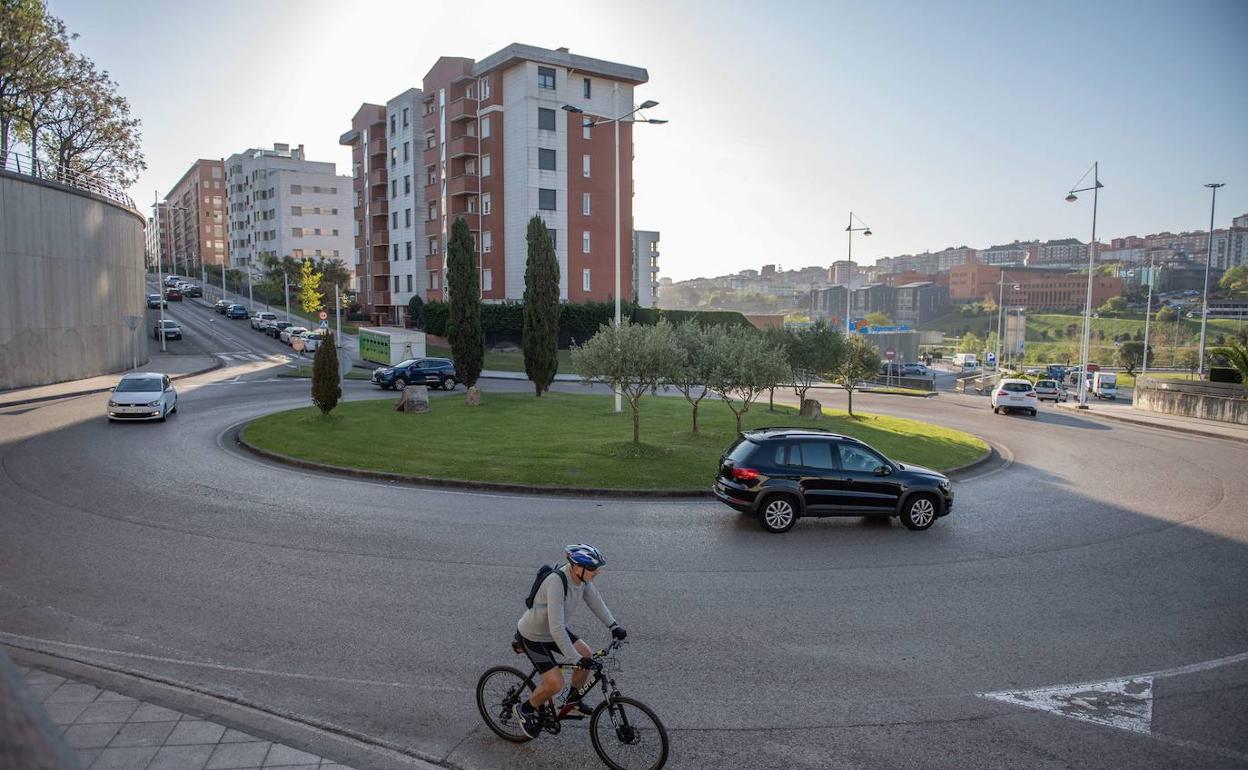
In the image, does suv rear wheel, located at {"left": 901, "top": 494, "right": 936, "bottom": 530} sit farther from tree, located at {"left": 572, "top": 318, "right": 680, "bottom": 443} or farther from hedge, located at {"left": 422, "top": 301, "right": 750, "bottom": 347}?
hedge, located at {"left": 422, "top": 301, "right": 750, "bottom": 347}

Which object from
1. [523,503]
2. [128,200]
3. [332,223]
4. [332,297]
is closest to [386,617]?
[523,503]

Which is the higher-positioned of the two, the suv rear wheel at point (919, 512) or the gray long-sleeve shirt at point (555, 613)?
the gray long-sleeve shirt at point (555, 613)

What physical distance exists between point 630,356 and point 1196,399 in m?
27.9

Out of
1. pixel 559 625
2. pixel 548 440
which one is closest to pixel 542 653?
pixel 559 625

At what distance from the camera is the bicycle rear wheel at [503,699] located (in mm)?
6699

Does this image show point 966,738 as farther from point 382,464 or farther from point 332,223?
point 332,223

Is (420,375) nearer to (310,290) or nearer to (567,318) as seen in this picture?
(567,318)

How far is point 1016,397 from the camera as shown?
34938 mm

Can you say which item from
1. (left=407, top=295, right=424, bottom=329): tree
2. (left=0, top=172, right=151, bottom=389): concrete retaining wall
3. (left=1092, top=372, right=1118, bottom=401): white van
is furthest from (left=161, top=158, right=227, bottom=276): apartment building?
(left=1092, top=372, right=1118, bottom=401): white van

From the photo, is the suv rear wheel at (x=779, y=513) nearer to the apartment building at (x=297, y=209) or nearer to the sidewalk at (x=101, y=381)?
the sidewalk at (x=101, y=381)

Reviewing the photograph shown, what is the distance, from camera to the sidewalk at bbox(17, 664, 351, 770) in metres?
6.18

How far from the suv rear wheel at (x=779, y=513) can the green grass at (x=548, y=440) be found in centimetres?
340

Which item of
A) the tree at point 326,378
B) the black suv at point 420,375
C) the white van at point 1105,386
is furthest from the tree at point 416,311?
the white van at point 1105,386

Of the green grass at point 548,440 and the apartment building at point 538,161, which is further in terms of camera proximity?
the apartment building at point 538,161
